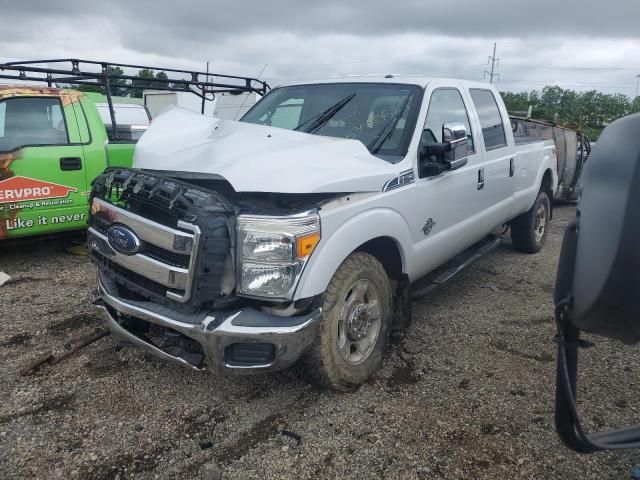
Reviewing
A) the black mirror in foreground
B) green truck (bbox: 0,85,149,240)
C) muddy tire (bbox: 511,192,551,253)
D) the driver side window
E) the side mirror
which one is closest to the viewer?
the black mirror in foreground

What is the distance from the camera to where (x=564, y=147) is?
33.4 feet

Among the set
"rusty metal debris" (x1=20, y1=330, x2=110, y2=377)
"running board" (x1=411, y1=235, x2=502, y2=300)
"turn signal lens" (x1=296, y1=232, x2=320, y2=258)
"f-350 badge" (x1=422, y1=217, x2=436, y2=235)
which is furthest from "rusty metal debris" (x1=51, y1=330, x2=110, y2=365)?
"f-350 badge" (x1=422, y1=217, x2=436, y2=235)

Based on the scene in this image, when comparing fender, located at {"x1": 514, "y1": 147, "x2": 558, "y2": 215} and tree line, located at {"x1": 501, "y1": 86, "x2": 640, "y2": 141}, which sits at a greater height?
tree line, located at {"x1": 501, "y1": 86, "x2": 640, "y2": 141}

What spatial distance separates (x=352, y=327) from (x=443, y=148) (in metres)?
1.38

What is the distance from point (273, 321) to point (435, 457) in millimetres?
1069

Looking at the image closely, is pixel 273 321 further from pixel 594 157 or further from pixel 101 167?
pixel 101 167

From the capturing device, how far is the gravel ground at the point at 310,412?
264 centimetres

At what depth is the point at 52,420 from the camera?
2.96 metres

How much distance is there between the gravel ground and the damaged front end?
43cm

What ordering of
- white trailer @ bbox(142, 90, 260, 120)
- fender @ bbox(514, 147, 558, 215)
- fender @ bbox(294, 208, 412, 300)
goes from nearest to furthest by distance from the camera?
fender @ bbox(294, 208, 412, 300), fender @ bbox(514, 147, 558, 215), white trailer @ bbox(142, 90, 260, 120)

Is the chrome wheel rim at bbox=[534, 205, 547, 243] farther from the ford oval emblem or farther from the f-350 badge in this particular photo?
the ford oval emblem

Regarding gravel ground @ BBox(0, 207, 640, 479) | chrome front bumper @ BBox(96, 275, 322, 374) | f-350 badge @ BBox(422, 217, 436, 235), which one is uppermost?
f-350 badge @ BBox(422, 217, 436, 235)

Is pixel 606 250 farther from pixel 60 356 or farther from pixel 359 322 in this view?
pixel 60 356

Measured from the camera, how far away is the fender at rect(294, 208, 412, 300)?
2750 mm
